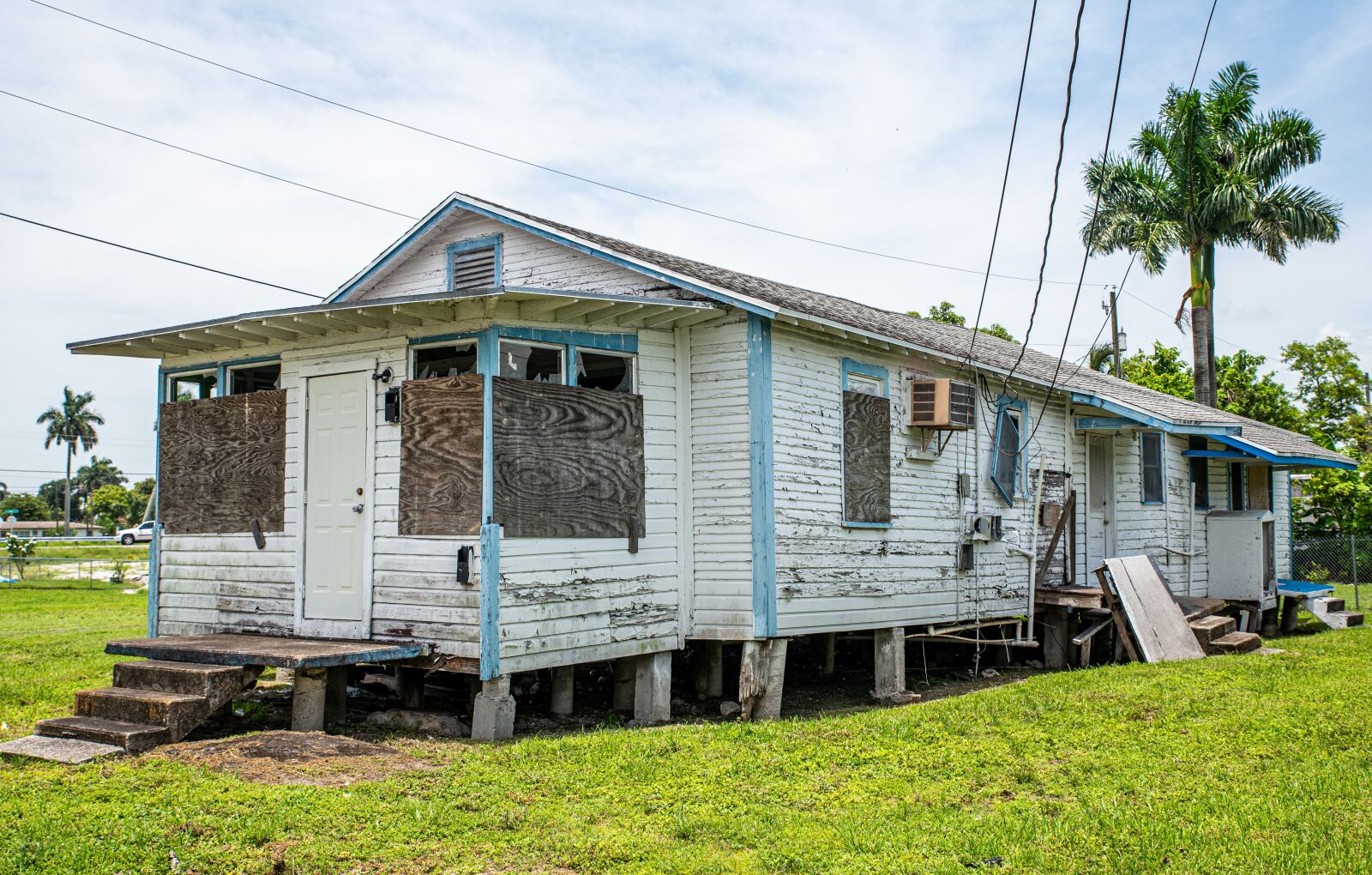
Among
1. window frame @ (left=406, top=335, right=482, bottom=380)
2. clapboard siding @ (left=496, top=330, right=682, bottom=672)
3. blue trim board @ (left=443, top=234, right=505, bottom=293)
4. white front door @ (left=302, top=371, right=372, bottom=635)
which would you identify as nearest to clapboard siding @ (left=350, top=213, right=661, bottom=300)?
blue trim board @ (left=443, top=234, right=505, bottom=293)

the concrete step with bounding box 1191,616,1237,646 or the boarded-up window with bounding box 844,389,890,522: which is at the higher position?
the boarded-up window with bounding box 844,389,890,522

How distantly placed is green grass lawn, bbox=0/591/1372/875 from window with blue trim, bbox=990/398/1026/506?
4.88 meters

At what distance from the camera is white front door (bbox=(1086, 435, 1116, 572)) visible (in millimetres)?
17328

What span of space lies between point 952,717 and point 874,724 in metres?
0.71

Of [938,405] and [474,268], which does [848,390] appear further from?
[474,268]

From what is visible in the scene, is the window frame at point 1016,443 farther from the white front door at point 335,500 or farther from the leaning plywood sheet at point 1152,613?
the white front door at point 335,500

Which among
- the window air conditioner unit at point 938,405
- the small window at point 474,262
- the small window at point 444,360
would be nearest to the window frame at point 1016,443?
the window air conditioner unit at point 938,405

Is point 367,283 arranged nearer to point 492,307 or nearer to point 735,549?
point 492,307

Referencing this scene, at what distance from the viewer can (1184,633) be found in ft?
45.2

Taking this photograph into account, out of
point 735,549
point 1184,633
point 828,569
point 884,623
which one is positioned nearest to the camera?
point 735,549

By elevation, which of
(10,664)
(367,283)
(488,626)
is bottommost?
(10,664)

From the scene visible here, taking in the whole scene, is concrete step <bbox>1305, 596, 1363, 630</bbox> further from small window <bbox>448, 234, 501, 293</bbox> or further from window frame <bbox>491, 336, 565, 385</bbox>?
window frame <bbox>491, 336, 565, 385</bbox>

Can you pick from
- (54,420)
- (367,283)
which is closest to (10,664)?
(367,283)

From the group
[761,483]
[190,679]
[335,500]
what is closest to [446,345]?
[335,500]
